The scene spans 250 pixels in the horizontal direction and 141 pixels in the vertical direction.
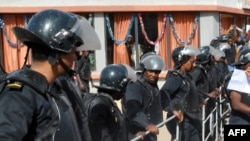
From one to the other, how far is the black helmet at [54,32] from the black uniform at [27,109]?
7.1 inches

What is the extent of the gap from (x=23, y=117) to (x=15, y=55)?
12156 millimetres

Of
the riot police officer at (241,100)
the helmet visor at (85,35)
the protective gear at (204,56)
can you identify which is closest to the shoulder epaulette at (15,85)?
the helmet visor at (85,35)

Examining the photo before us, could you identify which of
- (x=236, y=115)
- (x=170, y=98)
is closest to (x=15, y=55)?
(x=170, y=98)

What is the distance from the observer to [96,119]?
154 inches

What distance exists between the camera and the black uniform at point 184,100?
236 inches

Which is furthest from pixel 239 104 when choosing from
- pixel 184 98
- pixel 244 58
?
pixel 184 98

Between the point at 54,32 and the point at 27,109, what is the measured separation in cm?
49

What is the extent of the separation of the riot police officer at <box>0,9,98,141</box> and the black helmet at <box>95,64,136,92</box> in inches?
64.5

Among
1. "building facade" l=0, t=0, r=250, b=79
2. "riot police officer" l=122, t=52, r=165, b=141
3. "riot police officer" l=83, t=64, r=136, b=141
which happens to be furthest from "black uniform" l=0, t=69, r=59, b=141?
"building facade" l=0, t=0, r=250, b=79

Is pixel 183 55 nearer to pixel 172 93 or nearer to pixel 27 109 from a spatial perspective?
pixel 172 93

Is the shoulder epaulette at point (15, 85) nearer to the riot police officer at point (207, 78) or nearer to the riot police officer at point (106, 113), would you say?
the riot police officer at point (106, 113)

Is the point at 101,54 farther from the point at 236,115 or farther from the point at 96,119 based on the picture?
the point at 96,119

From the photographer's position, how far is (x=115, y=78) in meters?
4.32

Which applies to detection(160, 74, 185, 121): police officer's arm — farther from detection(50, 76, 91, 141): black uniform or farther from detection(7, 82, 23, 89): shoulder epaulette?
detection(7, 82, 23, 89): shoulder epaulette
